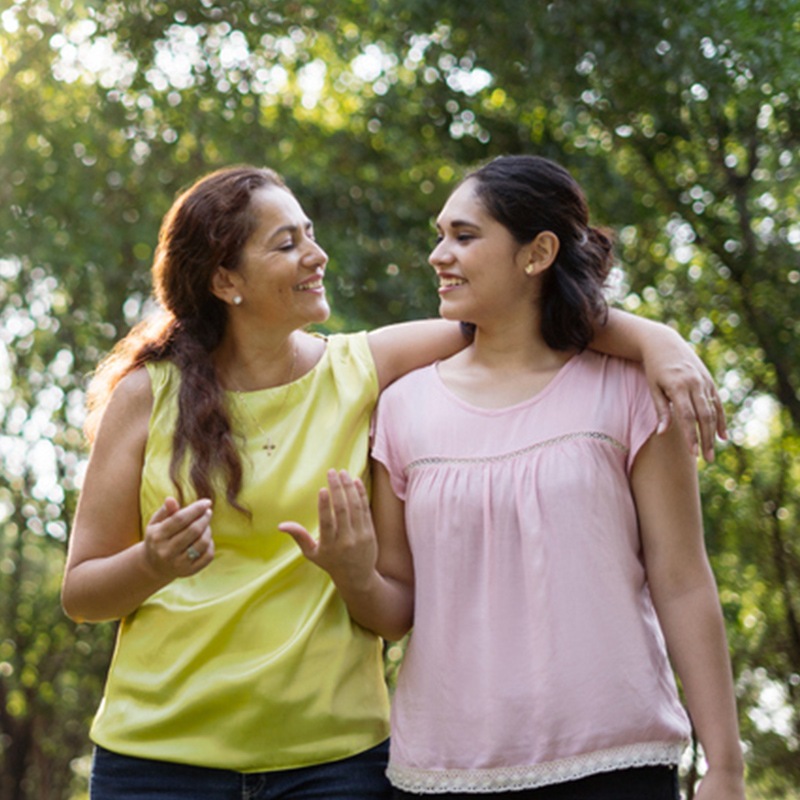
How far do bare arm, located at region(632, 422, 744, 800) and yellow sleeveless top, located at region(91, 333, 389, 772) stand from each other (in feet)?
1.96

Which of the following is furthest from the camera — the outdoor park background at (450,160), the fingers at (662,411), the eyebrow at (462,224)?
the outdoor park background at (450,160)

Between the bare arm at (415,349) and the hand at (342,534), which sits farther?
the bare arm at (415,349)

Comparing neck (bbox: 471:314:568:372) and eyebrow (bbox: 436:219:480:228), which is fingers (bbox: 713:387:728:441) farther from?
eyebrow (bbox: 436:219:480:228)

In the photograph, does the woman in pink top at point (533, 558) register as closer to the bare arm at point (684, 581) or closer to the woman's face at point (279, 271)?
the bare arm at point (684, 581)

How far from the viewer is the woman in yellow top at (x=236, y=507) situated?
2176 mm

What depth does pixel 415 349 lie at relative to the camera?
2473 millimetres

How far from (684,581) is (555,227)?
2.46ft

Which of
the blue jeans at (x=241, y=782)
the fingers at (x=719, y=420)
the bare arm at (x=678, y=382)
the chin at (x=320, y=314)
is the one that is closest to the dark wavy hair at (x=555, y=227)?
the bare arm at (x=678, y=382)

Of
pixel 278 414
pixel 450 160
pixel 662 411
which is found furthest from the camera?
pixel 450 160

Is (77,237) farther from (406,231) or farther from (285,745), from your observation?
(285,745)

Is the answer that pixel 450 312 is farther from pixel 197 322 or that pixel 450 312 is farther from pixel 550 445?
pixel 197 322

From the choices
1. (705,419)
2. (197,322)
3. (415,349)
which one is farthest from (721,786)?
(197,322)

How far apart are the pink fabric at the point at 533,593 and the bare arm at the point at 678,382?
0.19 feet

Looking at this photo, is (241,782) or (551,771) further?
(241,782)
